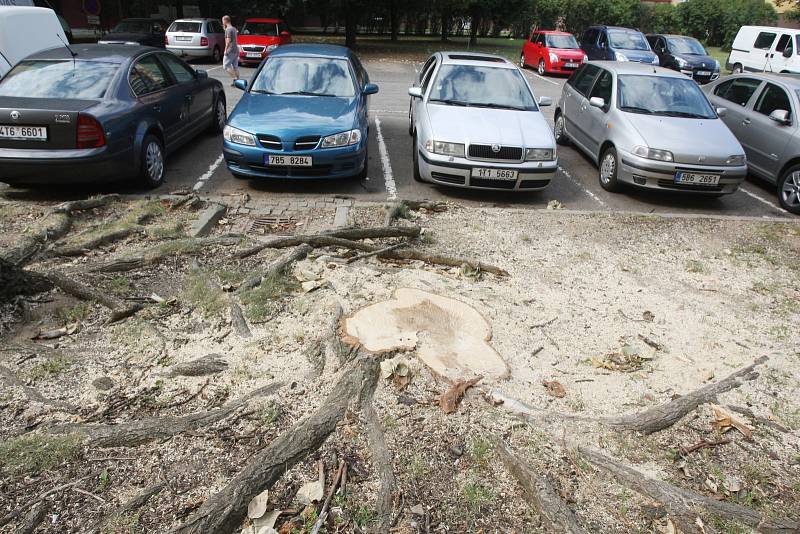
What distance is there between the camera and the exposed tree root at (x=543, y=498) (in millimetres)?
2711

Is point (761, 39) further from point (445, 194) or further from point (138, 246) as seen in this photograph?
point (138, 246)

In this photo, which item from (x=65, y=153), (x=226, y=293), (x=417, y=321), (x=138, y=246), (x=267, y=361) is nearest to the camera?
(x=267, y=361)

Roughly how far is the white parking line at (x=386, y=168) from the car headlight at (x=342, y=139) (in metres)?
0.88

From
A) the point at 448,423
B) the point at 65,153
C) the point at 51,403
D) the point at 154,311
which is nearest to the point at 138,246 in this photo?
the point at 154,311

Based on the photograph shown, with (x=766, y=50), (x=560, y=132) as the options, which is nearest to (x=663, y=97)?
(x=560, y=132)

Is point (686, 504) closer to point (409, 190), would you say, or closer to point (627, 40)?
point (409, 190)

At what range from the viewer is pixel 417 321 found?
431 cm

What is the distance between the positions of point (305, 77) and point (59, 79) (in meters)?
3.23

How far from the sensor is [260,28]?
23.0 m

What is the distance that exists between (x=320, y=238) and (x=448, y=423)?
283 centimetres

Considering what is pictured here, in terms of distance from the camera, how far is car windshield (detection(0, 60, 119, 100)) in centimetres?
700

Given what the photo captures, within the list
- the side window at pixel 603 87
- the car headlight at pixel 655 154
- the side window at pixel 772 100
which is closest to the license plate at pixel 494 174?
the car headlight at pixel 655 154

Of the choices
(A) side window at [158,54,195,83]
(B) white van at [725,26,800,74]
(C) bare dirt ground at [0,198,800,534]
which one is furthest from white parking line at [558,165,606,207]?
(B) white van at [725,26,800,74]

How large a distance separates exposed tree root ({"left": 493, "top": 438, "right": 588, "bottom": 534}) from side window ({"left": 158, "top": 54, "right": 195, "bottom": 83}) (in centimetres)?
814
